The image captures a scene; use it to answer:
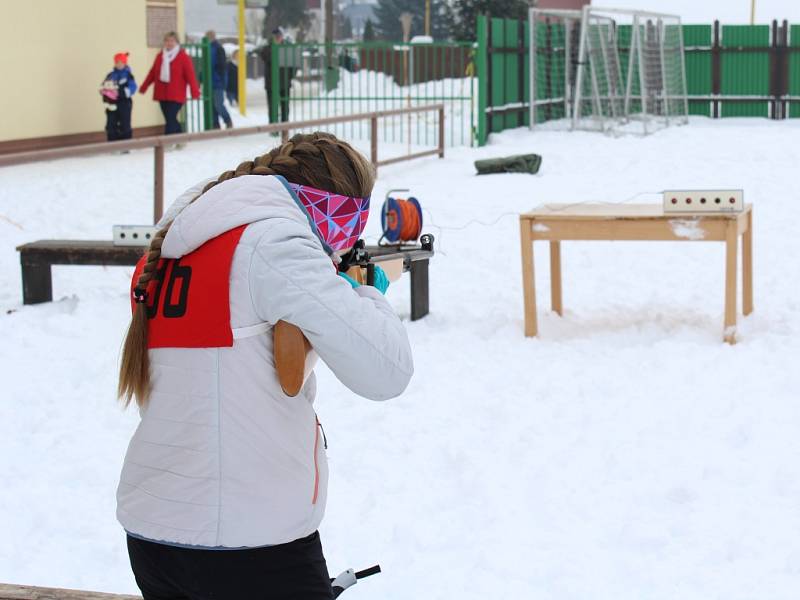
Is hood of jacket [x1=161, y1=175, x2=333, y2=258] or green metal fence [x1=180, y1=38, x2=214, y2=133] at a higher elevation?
green metal fence [x1=180, y1=38, x2=214, y2=133]

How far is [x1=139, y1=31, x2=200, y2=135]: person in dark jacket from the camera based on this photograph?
16734mm

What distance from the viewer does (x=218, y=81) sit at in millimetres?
19531

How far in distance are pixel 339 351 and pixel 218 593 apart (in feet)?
1.61

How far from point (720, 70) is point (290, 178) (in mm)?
22131

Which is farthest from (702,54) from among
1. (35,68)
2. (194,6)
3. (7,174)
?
(194,6)

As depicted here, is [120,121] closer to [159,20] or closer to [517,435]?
[159,20]

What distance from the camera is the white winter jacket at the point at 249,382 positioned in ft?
7.15

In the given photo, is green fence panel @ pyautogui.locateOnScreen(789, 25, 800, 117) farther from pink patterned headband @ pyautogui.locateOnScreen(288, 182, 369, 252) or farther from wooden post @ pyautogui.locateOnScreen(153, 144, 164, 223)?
pink patterned headband @ pyautogui.locateOnScreen(288, 182, 369, 252)

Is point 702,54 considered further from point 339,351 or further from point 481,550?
point 339,351

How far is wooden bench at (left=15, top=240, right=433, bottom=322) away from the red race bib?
5.48 m

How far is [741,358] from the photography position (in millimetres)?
6621

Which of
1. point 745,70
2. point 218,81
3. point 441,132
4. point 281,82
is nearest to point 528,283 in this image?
point 441,132

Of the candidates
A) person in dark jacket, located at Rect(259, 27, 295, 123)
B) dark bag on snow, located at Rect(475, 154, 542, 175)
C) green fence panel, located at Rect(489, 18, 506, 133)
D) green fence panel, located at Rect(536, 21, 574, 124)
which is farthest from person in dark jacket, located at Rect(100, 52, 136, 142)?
green fence panel, located at Rect(536, 21, 574, 124)

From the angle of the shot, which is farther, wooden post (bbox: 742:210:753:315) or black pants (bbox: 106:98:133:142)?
black pants (bbox: 106:98:133:142)
